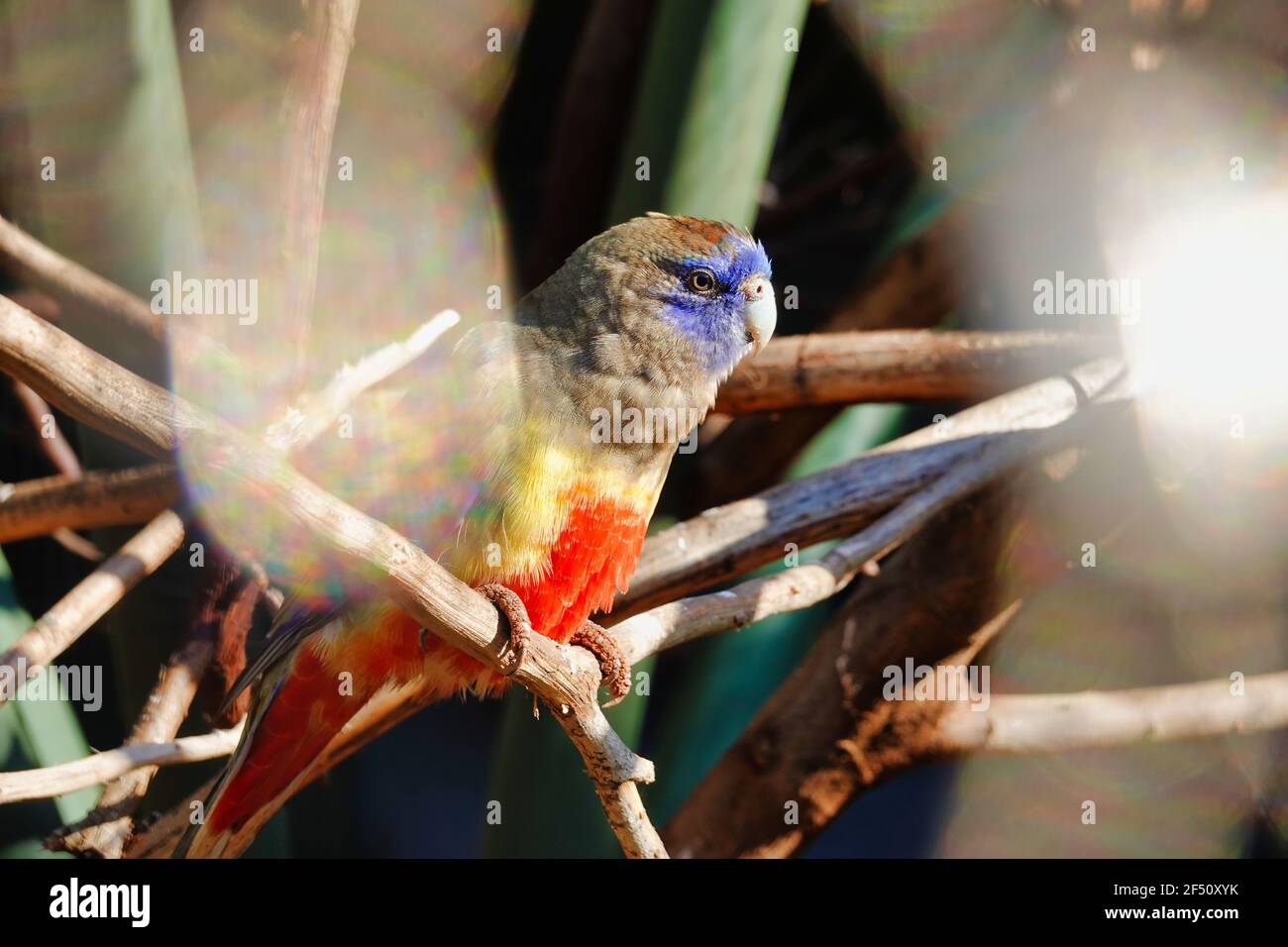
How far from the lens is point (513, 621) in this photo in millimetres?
2414

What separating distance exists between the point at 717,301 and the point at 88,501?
1829 millimetres

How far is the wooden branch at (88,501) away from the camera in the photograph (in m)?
3.23

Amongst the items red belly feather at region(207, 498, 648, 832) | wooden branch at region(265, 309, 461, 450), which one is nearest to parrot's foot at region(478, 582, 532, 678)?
red belly feather at region(207, 498, 648, 832)

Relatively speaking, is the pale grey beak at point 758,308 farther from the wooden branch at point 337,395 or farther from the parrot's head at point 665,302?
the wooden branch at point 337,395

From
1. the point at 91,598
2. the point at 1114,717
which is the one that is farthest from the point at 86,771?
the point at 1114,717

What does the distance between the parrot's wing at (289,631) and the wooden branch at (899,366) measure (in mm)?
1490

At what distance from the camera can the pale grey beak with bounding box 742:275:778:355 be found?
3.06 meters

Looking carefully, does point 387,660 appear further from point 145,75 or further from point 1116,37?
point 1116,37

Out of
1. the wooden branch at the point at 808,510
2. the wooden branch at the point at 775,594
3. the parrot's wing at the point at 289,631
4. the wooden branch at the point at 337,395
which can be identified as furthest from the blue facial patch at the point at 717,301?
the parrot's wing at the point at 289,631

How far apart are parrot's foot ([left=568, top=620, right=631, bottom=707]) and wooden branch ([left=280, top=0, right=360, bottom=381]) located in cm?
119

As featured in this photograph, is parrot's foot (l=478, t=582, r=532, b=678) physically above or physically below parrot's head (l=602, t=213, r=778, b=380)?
below

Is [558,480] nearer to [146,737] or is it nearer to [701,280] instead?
[701,280]

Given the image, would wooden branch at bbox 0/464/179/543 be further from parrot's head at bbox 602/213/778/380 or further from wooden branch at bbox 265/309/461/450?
parrot's head at bbox 602/213/778/380

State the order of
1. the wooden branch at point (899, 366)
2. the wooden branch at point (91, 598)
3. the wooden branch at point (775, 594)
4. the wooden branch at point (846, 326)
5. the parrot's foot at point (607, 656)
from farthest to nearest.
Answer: the wooden branch at point (846, 326)
the wooden branch at point (899, 366)
the parrot's foot at point (607, 656)
the wooden branch at point (775, 594)
the wooden branch at point (91, 598)
